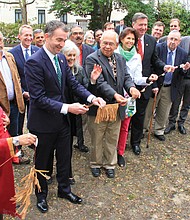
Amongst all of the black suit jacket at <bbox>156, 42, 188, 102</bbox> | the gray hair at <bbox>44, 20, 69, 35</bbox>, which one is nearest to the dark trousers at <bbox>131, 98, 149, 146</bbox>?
the black suit jacket at <bbox>156, 42, 188, 102</bbox>

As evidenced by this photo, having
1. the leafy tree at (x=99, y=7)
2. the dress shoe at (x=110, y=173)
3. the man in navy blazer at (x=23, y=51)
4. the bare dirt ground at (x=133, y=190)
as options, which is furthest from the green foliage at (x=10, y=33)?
the dress shoe at (x=110, y=173)

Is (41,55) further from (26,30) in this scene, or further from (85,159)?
(85,159)

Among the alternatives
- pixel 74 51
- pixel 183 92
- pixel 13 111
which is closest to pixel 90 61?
pixel 74 51

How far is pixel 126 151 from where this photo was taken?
4.85m

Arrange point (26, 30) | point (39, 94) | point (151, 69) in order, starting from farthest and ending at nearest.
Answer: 1. point (151, 69)
2. point (26, 30)
3. point (39, 94)

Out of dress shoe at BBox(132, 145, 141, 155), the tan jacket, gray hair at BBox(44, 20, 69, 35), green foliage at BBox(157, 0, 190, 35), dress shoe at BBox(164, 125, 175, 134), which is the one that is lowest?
dress shoe at BBox(132, 145, 141, 155)

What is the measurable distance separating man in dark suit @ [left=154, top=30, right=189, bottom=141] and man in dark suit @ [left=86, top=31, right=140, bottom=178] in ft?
4.75

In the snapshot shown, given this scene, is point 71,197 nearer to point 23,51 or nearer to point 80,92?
point 80,92

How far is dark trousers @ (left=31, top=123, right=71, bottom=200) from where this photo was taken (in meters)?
3.06

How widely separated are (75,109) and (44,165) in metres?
0.86

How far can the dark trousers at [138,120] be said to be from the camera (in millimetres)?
4566

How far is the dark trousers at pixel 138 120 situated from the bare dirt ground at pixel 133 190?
26cm

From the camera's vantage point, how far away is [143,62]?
4.50 metres

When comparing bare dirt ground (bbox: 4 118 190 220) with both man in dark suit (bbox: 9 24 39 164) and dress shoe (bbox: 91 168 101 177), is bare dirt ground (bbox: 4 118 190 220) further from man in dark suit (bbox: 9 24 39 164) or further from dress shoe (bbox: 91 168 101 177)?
man in dark suit (bbox: 9 24 39 164)
